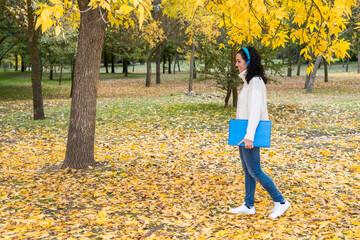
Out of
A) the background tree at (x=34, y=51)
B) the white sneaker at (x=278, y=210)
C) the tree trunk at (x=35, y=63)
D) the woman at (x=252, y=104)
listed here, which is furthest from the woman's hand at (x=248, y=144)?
the tree trunk at (x=35, y=63)

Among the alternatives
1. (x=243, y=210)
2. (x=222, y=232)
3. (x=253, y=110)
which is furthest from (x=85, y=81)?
(x=222, y=232)

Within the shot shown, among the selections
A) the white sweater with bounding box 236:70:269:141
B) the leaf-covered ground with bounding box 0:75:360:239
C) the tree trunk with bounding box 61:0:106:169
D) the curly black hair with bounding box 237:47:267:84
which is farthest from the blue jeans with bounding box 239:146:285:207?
the tree trunk with bounding box 61:0:106:169

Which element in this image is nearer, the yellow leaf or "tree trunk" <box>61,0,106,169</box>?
the yellow leaf

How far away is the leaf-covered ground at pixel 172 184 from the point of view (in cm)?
426

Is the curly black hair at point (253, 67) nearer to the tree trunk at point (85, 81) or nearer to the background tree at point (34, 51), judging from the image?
the tree trunk at point (85, 81)

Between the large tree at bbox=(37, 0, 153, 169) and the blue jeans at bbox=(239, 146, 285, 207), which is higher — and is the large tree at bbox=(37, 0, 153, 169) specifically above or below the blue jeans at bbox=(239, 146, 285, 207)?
above

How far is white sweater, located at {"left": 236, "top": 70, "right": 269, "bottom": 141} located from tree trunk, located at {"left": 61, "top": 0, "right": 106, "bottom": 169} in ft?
10.4

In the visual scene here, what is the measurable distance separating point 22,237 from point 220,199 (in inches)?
108

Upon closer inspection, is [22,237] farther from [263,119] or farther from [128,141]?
[128,141]

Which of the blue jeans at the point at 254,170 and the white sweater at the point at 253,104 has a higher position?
the white sweater at the point at 253,104

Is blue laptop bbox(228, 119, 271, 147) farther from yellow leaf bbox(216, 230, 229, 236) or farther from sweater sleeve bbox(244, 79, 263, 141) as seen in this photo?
yellow leaf bbox(216, 230, 229, 236)

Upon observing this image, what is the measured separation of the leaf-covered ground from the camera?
426 cm

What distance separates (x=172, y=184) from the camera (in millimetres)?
6031

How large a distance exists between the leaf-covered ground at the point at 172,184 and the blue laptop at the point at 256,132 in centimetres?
105
